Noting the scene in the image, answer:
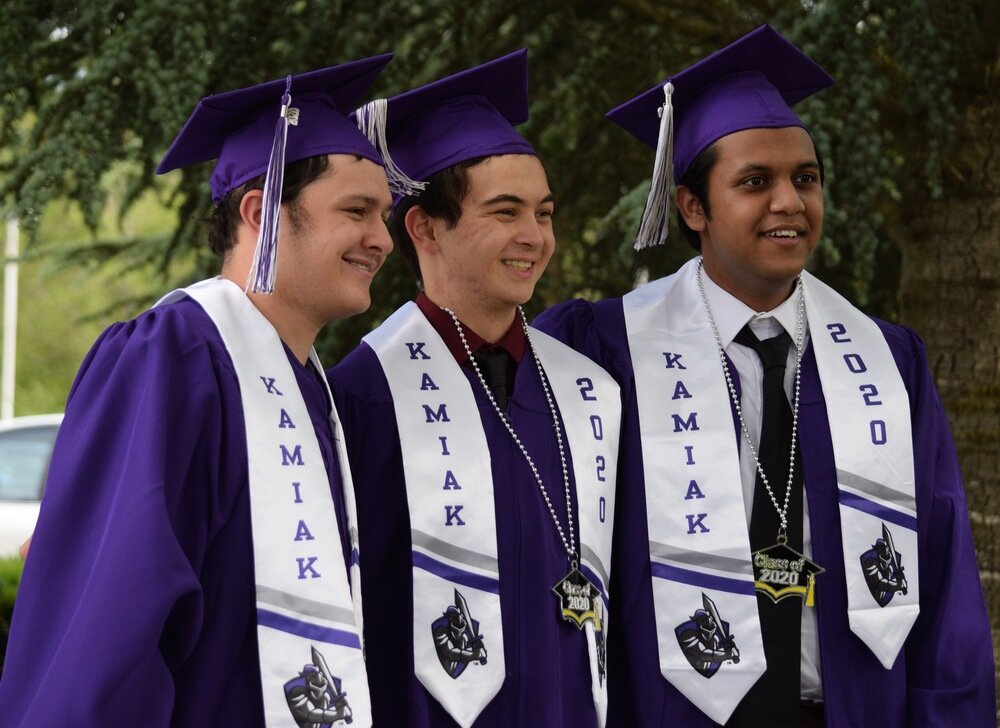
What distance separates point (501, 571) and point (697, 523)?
50 centimetres

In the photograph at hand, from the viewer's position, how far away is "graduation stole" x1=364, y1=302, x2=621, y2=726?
3.04 meters

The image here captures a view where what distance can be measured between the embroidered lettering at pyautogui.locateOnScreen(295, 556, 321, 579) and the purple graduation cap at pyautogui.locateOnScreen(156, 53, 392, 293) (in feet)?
2.46

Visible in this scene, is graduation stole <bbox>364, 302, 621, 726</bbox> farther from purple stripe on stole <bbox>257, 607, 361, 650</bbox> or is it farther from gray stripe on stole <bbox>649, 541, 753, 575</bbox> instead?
purple stripe on stole <bbox>257, 607, 361, 650</bbox>

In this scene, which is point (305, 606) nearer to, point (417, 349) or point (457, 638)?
point (457, 638)

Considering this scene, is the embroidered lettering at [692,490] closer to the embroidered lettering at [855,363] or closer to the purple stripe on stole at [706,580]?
the purple stripe on stole at [706,580]

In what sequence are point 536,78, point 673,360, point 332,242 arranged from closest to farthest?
point 332,242
point 673,360
point 536,78

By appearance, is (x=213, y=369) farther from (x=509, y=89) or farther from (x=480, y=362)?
(x=509, y=89)

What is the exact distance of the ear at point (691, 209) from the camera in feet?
11.7

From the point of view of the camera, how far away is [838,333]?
3.50 meters

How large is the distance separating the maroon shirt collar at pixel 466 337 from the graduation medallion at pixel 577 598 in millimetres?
564

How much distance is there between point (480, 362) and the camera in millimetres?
3352

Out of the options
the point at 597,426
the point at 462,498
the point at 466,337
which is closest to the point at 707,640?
the point at 597,426

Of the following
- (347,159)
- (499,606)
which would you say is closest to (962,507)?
(499,606)

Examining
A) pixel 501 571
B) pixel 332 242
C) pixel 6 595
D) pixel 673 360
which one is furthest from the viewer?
pixel 6 595
